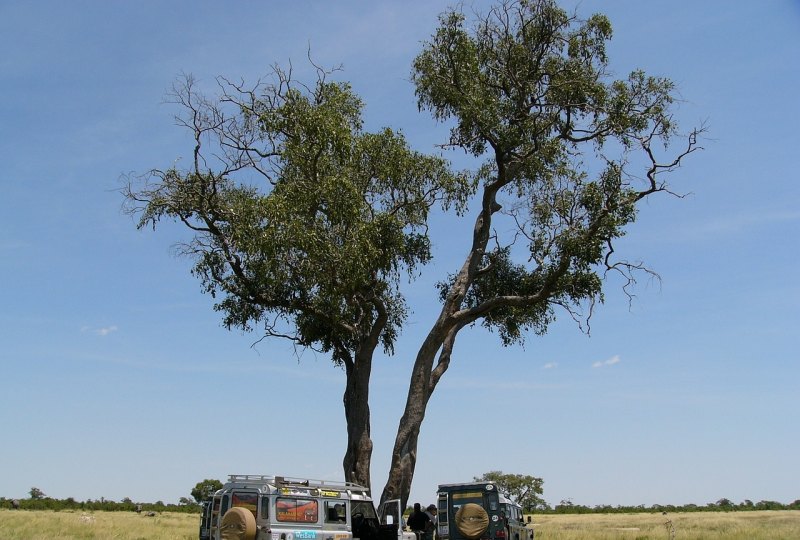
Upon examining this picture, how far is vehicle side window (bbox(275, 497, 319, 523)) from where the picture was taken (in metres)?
17.3

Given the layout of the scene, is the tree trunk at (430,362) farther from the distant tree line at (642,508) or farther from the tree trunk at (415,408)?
the distant tree line at (642,508)

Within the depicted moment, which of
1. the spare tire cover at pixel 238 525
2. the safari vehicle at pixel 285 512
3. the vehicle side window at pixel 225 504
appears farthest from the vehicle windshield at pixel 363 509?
the spare tire cover at pixel 238 525

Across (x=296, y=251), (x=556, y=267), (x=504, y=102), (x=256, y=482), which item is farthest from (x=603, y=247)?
(x=256, y=482)

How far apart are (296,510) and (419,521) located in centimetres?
723

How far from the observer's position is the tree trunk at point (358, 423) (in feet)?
90.0

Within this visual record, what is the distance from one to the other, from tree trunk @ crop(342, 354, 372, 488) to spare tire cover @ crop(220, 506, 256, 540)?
34.0 ft

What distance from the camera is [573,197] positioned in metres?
28.2

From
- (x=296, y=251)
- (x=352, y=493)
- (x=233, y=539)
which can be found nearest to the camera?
(x=233, y=539)

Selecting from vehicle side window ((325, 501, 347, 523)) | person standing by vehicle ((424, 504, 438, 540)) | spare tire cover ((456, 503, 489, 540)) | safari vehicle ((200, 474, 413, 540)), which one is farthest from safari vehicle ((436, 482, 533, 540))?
vehicle side window ((325, 501, 347, 523))

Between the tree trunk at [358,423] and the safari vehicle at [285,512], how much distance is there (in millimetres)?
7752

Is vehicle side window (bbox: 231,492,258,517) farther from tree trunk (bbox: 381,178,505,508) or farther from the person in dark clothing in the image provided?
tree trunk (bbox: 381,178,505,508)

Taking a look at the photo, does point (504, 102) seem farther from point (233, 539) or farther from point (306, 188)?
point (233, 539)

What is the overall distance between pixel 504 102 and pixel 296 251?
9.27m

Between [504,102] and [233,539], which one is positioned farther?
[504,102]
